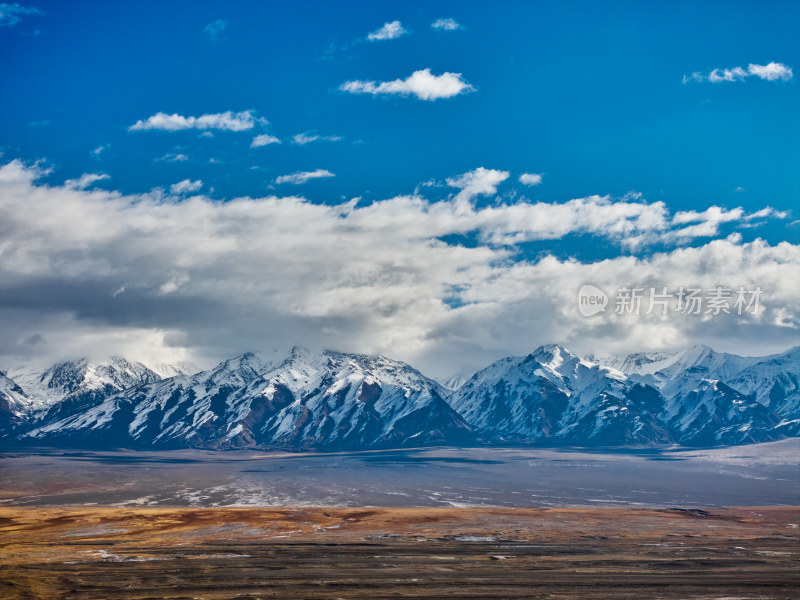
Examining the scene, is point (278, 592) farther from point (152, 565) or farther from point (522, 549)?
point (522, 549)

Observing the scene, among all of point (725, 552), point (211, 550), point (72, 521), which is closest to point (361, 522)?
point (211, 550)

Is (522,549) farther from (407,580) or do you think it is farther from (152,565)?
(152,565)

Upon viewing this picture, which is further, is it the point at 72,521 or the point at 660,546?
the point at 72,521

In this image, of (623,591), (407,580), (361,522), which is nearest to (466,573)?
(407,580)

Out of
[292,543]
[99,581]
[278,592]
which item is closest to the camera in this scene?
[278,592]

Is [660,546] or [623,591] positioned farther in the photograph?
[660,546]

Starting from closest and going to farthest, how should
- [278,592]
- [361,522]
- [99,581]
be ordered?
1. [278,592]
2. [99,581]
3. [361,522]
